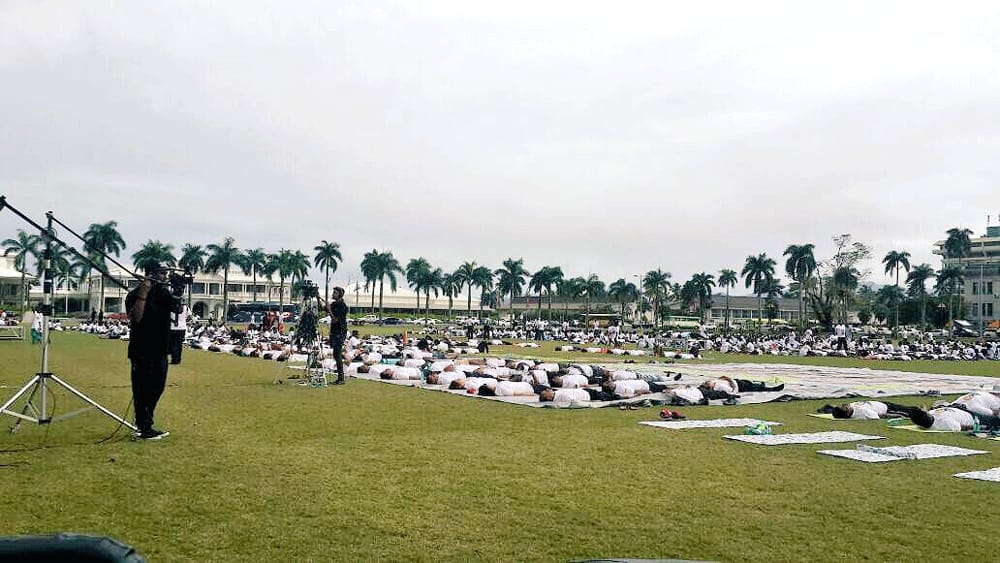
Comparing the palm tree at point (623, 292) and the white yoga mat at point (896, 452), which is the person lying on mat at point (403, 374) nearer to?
the white yoga mat at point (896, 452)

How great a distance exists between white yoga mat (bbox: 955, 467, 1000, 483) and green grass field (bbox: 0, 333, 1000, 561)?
0.26 meters

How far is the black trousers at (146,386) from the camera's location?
10.4 metres

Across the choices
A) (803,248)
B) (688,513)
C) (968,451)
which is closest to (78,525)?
(688,513)

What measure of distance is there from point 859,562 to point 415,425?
27.1ft

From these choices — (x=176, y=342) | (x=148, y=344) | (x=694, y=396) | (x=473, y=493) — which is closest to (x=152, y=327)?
(x=148, y=344)

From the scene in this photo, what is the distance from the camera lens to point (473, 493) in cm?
781

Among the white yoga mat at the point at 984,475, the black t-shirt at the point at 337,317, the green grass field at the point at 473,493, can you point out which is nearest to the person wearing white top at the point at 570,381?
the green grass field at the point at 473,493

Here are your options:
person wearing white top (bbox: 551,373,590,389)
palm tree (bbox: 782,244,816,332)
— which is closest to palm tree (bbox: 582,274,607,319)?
palm tree (bbox: 782,244,816,332)

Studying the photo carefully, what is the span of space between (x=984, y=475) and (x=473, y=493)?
6.58 meters

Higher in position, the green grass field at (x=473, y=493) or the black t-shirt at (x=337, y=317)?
the black t-shirt at (x=337, y=317)

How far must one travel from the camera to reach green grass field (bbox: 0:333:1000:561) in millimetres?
6090

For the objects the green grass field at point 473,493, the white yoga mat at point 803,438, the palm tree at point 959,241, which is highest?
the palm tree at point 959,241

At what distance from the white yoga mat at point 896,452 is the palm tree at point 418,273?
139155mm

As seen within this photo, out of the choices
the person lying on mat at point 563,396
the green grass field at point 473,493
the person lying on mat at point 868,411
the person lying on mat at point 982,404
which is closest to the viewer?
the green grass field at point 473,493
